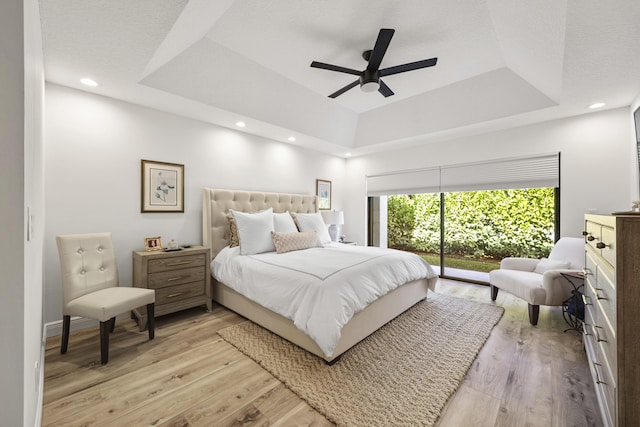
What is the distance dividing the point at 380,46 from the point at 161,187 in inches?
110

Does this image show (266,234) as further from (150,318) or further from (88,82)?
(88,82)

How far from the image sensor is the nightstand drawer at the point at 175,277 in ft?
8.80

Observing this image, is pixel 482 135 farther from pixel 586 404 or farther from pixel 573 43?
pixel 586 404

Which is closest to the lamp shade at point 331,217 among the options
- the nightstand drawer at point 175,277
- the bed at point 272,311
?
the bed at point 272,311

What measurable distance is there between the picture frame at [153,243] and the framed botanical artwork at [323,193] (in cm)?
287

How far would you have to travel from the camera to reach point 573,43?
1.92 metres

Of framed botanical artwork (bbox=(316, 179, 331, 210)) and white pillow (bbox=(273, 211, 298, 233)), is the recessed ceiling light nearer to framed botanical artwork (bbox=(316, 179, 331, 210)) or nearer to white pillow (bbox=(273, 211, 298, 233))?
white pillow (bbox=(273, 211, 298, 233))

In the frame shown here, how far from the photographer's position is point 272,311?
2.41 meters

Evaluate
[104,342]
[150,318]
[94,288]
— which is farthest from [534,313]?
[94,288]

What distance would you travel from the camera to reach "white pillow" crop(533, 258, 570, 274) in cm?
284

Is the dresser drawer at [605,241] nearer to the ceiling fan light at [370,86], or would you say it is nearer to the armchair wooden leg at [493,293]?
the armchair wooden leg at [493,293]

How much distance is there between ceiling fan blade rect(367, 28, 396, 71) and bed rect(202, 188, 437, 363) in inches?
79.4

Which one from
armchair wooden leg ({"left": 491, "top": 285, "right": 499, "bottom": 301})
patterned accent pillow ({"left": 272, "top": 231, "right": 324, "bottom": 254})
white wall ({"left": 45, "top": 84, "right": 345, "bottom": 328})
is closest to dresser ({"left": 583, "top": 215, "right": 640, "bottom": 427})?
armchair wooden leg ({"left": 491, "top": 285, "right": 499, "bottom": 301})
